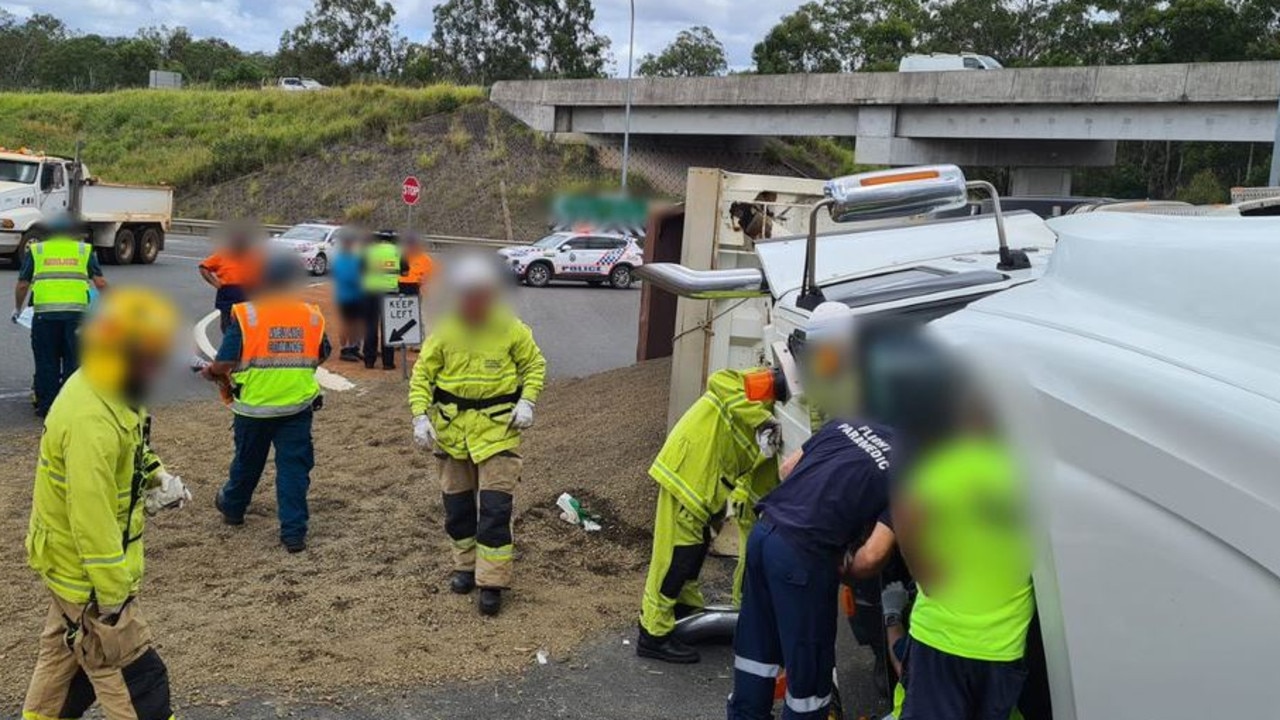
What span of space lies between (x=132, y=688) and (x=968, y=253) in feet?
10.5

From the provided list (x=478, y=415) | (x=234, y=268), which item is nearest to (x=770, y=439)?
(x=478, y=415)

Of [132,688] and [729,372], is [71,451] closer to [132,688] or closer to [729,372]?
[132,688]

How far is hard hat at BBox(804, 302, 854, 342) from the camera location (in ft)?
10.3

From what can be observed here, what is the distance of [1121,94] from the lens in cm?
2786

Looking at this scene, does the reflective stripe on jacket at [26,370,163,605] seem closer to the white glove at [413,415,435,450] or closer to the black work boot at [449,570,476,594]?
the white glove at [413,415,435,450]

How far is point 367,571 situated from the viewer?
5.61 meters

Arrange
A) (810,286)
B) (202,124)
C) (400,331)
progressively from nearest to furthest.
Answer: (810,286) < (400,331) < (202,124)

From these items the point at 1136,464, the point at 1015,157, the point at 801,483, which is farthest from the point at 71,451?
the point at 1015,157

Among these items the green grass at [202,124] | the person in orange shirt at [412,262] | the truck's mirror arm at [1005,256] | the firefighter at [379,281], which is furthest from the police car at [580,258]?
the truck's mirror arm at [1005,256]

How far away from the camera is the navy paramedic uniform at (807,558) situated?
10.3 feet

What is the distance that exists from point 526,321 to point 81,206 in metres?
11.6

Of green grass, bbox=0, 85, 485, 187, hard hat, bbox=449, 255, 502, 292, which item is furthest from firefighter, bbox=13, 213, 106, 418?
green grass, bbox=0, 85, 485, 187

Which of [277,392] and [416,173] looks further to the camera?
[416,173]

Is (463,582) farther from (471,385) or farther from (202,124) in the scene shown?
(202,124)
